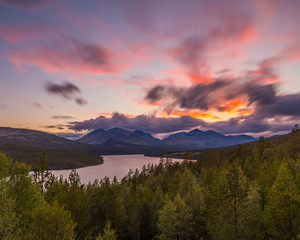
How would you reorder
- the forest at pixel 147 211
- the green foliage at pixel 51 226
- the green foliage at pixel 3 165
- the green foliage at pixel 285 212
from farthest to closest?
the green foliage at pixel 3 165
the green foliage at pixel 285 212
the forest at pixel 147 211
the green foliage at pixel 51 226

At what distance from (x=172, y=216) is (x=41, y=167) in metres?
30.7

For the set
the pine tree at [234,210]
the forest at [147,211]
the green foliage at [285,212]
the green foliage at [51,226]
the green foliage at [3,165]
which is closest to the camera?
the green foliage at [51,226]

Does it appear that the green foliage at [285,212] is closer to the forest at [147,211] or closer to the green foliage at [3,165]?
the forest at [147,211]

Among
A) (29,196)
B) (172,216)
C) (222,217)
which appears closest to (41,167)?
(29,196)

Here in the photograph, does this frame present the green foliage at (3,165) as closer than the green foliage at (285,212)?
No

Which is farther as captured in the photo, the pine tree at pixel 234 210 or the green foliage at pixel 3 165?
the green foliage at pixel 3 165

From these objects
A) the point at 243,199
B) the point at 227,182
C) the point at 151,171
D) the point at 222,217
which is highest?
the point at 227,182

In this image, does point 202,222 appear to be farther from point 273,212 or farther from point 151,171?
point 151,171

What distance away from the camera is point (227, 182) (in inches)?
1238

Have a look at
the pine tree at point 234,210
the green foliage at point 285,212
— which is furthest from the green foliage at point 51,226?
the green foliage at point 285,212

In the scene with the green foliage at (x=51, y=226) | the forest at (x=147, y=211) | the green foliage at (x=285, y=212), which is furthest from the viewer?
the green foliage at (x=285, y=212)

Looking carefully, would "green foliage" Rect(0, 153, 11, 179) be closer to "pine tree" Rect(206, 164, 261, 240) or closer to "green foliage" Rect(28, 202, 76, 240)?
"green foliage" Rect(28, 202, 76, 240)

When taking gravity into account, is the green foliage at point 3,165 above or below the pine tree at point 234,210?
above

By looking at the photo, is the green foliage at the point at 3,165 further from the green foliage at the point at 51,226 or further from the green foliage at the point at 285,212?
the green foliage at the point at 285,212
